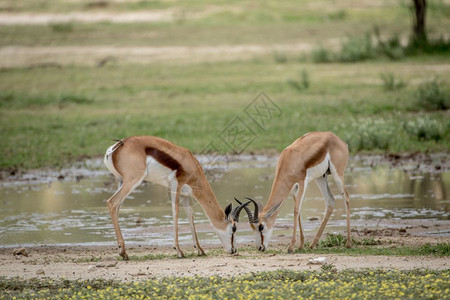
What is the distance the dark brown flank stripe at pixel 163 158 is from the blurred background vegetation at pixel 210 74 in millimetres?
6828

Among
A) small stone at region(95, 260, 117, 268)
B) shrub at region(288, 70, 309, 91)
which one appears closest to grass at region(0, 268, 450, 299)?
small stone at region(95, 260, 117, 268)

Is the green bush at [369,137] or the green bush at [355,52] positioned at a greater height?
the green bush at [355,52]

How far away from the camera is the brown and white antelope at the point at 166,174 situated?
9.55 m

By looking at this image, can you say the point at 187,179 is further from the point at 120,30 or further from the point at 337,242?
the point at 120,30

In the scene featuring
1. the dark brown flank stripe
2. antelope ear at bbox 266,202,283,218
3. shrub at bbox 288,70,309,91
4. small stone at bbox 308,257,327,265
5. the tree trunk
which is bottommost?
small stone at bbox 308,257,327,265

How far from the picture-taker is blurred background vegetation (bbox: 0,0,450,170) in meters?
17.6

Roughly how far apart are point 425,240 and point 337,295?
10.5 ft

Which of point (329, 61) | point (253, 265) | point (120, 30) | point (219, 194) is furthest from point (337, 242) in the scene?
point (120, 30)

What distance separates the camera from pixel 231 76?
82.0 ft

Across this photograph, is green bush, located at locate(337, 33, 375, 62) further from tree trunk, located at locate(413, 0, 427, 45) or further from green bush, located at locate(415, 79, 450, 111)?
green bush, located at locate(415, 79, 450, 111)

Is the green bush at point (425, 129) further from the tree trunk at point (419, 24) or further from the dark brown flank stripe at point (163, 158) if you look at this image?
the tree trunk at point (419, 24)

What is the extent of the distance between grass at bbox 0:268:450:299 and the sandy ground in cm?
44

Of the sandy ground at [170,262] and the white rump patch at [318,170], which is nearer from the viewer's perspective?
the sandy ground at [170,262]

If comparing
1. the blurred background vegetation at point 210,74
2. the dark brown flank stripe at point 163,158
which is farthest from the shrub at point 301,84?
the dark brown flank stripe at point 163,158
